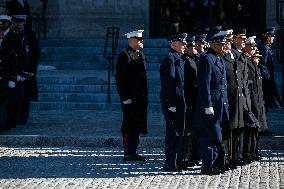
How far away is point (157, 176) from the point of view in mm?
11516

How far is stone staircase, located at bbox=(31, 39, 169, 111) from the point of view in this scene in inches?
752

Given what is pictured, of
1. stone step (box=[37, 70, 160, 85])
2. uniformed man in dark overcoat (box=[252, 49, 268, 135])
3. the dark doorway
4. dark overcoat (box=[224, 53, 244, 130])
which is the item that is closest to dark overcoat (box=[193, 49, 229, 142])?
dark overcoat (box=[224, 53, 244, 130])

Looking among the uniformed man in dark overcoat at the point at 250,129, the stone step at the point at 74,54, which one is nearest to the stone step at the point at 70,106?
the stone step at the point at 74,54

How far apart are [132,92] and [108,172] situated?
1.50 metres

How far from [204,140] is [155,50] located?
11296 millimetres

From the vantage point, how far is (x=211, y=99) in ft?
38.3

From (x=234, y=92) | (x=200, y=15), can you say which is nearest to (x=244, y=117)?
(x=234, y=92)

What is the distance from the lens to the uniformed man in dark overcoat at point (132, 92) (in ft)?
42.1

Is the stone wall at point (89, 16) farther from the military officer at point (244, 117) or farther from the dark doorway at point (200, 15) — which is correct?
the military officer at point (244, 117)

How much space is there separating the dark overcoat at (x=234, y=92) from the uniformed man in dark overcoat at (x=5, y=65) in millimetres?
4523

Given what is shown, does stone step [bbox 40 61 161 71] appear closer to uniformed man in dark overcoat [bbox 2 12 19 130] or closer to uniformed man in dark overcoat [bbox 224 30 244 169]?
uniformed man in dark overcoat [bbox 2 12 19 130]

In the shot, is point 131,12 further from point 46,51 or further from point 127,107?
point 127,107

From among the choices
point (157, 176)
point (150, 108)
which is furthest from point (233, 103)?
point (150, 108)

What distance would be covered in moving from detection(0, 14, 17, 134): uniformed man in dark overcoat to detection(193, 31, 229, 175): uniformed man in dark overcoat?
14.7 ft
